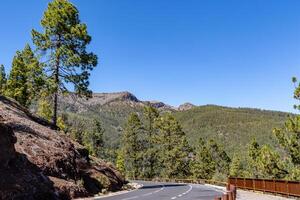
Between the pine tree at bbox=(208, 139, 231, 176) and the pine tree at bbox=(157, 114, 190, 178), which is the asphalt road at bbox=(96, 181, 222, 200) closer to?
the pine tree at bbox=(157, 114, 190, 178)

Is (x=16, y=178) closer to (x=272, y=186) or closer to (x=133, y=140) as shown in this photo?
(x=272, y=186)

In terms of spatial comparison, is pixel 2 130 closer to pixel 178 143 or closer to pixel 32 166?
pixel 32 166

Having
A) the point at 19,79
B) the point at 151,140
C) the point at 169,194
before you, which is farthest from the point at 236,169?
the point at 169,194

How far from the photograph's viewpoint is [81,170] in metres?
33.2

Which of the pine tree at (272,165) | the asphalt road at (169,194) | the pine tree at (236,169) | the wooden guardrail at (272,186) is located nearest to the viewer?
the wooden guardrail at (272,186)

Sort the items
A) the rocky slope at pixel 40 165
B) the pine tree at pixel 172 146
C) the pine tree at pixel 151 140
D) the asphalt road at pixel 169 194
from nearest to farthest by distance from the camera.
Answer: the rocky slope at pixel 40 165, the asphalt road at pixel 169 194, the pine tree at pixel 172 146, the pine tree at pixel 151 140

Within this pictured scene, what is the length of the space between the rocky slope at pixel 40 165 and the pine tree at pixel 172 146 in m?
41.4

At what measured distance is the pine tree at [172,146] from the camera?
8138 centimetres

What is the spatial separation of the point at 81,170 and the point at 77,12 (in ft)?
52.2

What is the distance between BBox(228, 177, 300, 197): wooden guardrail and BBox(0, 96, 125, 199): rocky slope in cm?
1063

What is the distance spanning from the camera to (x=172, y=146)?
8312 centimetres

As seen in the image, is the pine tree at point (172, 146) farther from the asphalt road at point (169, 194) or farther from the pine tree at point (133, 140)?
the asphalt road at point (169, 194)

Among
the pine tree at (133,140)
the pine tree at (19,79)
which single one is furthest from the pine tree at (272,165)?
the pine tree at (133,140)

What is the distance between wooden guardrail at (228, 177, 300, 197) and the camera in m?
25.7
